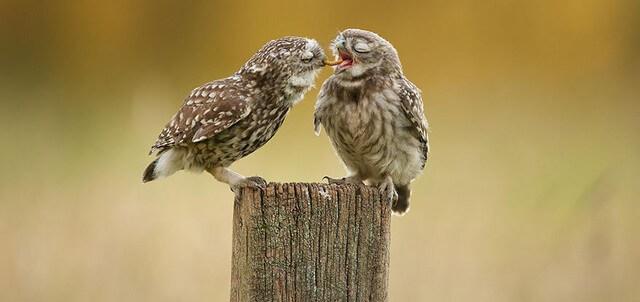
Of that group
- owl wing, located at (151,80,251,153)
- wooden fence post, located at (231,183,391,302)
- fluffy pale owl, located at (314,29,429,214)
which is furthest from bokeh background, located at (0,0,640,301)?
wooden fence post, located at (231,183,391,302)

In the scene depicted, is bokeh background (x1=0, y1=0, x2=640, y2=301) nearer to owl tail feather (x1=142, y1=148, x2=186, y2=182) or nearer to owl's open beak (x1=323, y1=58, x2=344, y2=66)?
owl's open beak (x1=323, y1=58, x2=344, y2=66)

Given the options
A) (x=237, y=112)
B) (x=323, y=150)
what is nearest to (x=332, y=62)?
(x=237, y=112)

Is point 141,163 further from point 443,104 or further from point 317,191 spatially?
point 317,191

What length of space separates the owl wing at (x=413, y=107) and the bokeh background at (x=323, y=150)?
937mm

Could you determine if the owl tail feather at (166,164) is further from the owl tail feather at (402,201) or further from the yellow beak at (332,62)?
the owl tail feather at (402,201)

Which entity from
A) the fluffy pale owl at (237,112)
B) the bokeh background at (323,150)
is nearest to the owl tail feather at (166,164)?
the fluffy pale owl at (237,112)

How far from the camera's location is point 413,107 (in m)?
5.66

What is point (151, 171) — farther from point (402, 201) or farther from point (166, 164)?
point (402, 201)

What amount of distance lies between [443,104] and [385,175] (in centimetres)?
173

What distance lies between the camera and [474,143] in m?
7.38

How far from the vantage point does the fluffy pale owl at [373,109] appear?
558 cm

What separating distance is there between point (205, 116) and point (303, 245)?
108 cm

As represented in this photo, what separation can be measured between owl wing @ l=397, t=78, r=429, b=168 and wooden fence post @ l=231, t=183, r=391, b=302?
1360 millimetres

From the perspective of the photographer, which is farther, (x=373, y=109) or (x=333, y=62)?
(x=373, y=109)
